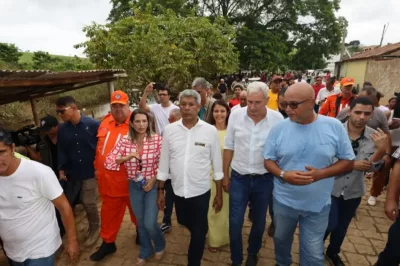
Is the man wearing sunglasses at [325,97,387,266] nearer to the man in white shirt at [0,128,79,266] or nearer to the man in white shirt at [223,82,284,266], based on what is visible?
the man in white shirt at [223,82,284,266]

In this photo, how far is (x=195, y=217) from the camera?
2648 millimetres

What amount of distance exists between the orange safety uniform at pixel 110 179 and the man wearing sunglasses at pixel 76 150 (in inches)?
7.5

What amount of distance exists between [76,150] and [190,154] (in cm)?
166

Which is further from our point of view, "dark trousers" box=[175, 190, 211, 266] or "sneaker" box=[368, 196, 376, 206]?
"sneaker" box=[368, 196, 376, 206]

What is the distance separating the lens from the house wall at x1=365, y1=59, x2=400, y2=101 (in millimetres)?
12922

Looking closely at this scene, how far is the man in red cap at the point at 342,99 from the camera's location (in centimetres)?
518

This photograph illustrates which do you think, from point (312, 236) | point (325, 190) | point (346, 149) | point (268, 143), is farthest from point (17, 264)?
point (346, 149)

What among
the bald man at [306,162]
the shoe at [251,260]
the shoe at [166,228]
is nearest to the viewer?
the bald man at [306,162]

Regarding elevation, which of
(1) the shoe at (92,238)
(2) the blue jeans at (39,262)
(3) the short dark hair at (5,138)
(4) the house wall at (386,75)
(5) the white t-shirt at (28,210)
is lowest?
(1) the shoe at (92,238)

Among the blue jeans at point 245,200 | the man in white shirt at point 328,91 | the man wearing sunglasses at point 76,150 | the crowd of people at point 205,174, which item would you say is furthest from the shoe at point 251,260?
the man in white shirt at point 328,91

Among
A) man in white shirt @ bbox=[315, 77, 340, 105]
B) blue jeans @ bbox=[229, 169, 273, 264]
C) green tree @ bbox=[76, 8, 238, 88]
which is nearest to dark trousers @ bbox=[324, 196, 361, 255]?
blue jeans @ bbox=[229, 169, 273, 264]

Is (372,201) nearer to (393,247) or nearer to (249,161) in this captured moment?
(393,247)

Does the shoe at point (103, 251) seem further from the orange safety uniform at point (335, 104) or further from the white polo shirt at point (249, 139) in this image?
the orange safety uniform at point (335, 104)

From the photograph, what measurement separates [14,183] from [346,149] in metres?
2.68
